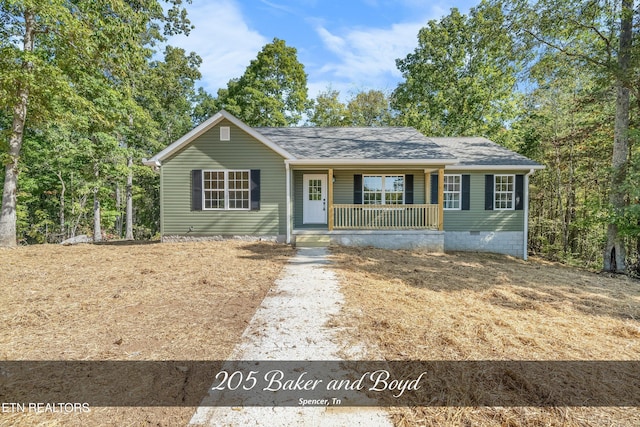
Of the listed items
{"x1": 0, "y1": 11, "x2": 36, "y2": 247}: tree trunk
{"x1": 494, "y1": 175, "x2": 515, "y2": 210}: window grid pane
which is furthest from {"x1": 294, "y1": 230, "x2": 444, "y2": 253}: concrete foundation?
{"x1": 0, "y1": 11, "x2": 36, "y2": 247}: tree trunk

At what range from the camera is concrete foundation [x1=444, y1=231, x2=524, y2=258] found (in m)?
11.9

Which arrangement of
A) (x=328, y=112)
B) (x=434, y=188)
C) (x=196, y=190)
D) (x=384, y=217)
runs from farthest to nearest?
1. (x=328, y=112)
2. (x=434, y=188)
3. (x=384, y=217)
4. (x=196, y=190)

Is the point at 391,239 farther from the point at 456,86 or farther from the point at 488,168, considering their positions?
the point at 456,86

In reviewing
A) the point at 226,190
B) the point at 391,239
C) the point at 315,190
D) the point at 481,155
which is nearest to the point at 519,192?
the point at 481,155

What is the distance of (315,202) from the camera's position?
11.9 meters

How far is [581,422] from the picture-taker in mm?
2283

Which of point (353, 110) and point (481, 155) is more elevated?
point (353, 110)

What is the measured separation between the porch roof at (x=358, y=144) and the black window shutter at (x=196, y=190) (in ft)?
9.25

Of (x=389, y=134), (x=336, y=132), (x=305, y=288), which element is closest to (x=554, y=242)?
(x=389, y=134)

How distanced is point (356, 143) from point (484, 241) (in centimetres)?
626

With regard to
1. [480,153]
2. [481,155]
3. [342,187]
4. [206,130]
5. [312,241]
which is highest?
[206,130]

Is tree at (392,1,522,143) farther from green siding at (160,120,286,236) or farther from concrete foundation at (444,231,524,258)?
green siding at (160,120,286,236)

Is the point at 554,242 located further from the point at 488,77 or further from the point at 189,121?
the point at 189,121

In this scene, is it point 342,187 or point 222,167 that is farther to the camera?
point 342,187
